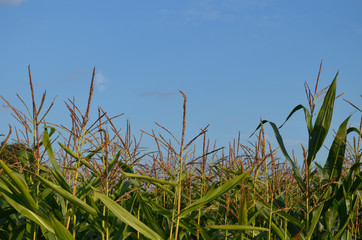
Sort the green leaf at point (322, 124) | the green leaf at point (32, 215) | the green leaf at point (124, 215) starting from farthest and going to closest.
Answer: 1. the green leaf at point (322, 124)
2. the green leaf at point (32, 215)
3. the green leaf at point (124, 215)

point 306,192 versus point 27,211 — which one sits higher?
point 306,192

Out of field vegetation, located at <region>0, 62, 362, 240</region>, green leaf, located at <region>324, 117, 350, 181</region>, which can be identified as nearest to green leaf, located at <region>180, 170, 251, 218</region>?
field vegetation, located at <region>0, 62, 362, 240</region>

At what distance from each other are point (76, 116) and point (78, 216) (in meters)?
1.15

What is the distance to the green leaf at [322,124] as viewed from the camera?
3.41 metres

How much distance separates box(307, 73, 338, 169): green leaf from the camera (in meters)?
3.41

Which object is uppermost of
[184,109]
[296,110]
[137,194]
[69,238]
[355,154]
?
[296,110]

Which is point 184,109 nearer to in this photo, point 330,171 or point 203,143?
point 203,143

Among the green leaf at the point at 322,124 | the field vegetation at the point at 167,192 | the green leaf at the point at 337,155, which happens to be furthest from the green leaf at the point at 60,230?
the green leaf at the point at 337,155

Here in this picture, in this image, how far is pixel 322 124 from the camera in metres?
3.43

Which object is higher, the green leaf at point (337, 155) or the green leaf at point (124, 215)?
the green leaf at point (337, 155)

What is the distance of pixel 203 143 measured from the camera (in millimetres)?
3205

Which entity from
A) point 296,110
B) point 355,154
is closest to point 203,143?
point 296,110

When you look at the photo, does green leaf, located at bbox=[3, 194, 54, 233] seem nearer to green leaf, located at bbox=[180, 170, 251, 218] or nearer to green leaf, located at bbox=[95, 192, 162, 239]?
green leaf, located at bbox=[95, 192, 162, 239]

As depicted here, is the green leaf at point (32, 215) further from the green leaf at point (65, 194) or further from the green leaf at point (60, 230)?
the green leaf at point (65, 194)
